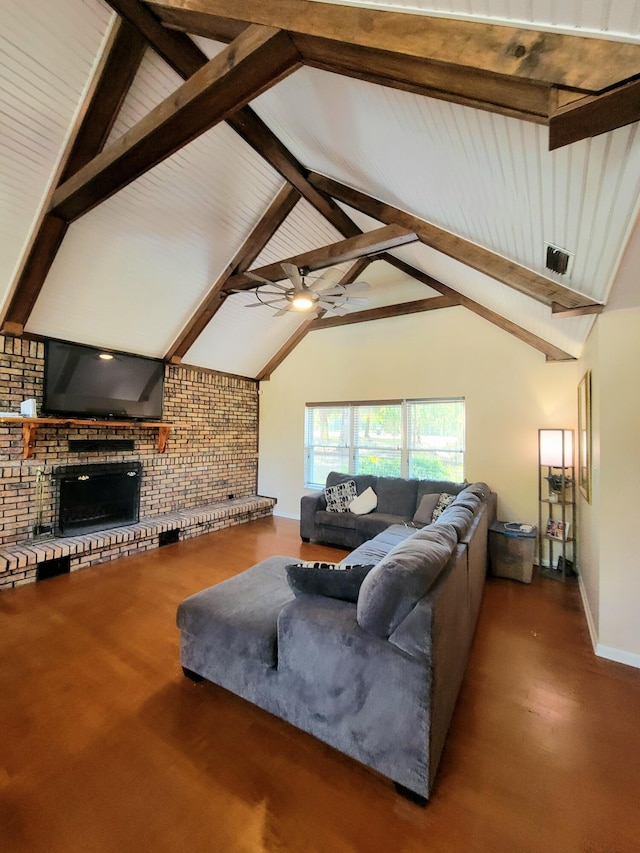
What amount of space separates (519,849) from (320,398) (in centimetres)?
523

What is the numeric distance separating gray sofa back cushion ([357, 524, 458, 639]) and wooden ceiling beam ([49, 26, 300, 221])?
2443 millimetres

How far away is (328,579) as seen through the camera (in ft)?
5.94

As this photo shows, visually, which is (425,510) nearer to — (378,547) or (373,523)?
(373,523)

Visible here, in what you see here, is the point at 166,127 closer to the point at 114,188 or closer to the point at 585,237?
the point at 114,188

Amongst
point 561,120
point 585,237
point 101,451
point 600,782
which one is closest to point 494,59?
point 561,120

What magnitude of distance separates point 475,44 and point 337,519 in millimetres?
4314

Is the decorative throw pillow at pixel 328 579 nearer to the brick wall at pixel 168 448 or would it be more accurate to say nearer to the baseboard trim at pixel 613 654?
the baseboard trim at pixel 613 654

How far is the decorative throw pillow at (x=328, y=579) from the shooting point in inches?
69.8

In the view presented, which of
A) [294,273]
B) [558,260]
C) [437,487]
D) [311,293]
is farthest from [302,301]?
[437,487]

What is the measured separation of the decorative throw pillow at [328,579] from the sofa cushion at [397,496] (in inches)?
118

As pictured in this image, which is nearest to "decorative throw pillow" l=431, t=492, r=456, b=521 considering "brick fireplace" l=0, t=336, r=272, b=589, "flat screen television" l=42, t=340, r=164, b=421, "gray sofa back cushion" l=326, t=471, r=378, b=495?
"gray sofa back cushion" l=326, t=471, r=378, b=495

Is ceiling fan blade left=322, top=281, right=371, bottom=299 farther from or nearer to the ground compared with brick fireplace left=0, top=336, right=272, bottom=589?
farther from the ground

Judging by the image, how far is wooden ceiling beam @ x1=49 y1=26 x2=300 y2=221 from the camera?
1.71m

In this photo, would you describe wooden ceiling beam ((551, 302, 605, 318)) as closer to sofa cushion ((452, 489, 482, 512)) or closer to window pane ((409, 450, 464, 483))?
sofa cushion ((452, 489, 482, 512))
